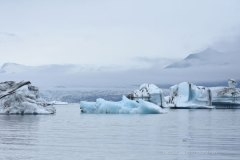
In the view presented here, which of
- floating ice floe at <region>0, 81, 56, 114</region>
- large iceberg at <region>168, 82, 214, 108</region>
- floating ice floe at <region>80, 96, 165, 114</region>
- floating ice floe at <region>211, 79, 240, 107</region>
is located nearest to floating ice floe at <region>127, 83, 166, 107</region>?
large iceberg at <region>168, 82, 214, 108</region>

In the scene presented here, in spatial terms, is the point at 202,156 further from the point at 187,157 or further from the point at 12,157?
the point at 12,157

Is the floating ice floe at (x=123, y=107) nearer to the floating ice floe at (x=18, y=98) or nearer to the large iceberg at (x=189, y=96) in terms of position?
the floating ice floe at (x=18, y=98)

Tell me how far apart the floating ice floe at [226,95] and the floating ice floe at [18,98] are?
126 ft

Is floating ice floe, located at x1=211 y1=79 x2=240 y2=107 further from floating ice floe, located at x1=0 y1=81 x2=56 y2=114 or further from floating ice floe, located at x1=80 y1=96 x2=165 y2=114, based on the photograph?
floating ice floe, located at x1=0 y1=81 x2=56 y2=114

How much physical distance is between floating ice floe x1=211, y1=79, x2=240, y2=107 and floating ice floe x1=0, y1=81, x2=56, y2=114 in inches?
1510

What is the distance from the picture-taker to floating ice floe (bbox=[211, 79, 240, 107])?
71500 millimetres

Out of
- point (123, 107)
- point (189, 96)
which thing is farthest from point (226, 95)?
point (123, 107)

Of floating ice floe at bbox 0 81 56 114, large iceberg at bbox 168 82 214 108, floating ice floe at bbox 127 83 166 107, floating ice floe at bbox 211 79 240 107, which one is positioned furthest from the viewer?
floating ice floe at bbox 211 79 240 107

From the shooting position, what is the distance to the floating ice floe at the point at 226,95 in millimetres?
71500

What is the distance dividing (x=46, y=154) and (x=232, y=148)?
5.89 metres

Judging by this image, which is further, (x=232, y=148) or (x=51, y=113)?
(x=51, y=113)

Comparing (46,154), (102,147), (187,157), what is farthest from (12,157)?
(187,157)

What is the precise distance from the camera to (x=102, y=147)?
15.3 meters

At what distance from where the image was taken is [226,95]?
72.6 m
